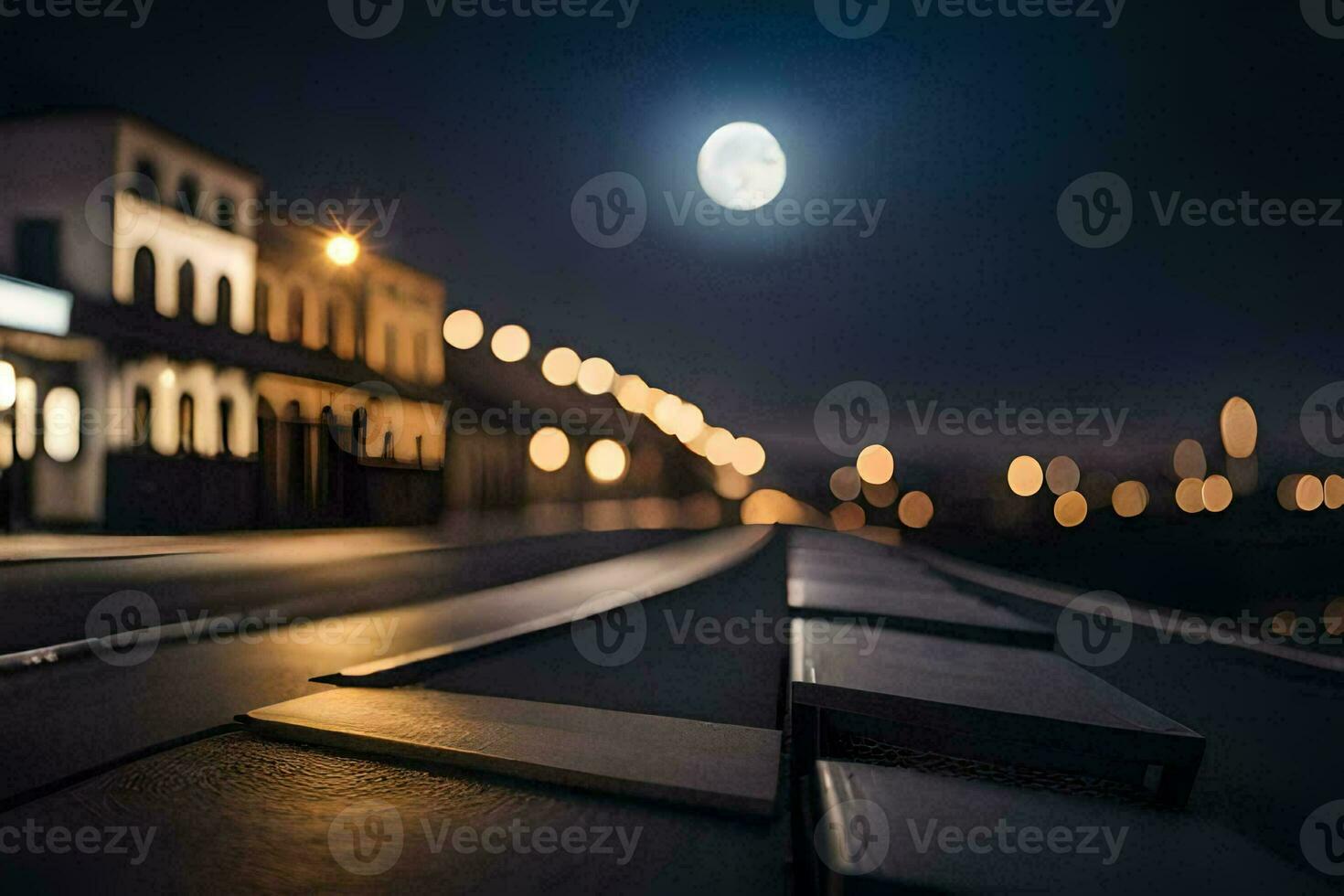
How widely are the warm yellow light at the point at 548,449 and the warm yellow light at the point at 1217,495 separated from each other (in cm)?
7164

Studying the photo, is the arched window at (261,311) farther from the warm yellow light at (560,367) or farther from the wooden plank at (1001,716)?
the wooden plank at (1001,716)

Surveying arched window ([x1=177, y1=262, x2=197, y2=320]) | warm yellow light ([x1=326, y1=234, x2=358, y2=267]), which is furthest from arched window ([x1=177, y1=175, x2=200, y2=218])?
warm yellow light ([x1=326, y1=234, x2=358, y2=267])

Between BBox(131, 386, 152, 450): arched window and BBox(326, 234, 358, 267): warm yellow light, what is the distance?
376 inches

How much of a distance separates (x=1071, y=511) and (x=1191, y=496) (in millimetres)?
12610

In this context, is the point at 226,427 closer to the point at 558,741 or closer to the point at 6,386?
the point at 6,386

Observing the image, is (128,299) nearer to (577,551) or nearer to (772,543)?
(577,551)

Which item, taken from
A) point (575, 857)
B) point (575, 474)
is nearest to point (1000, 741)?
point (575, 857)

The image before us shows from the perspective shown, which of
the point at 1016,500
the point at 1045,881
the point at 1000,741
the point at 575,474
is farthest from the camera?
the point at 1016,500

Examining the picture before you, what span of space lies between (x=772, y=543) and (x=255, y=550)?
9321 millimetres

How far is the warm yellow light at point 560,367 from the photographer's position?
1518 inches

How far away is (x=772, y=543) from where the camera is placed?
15.1m

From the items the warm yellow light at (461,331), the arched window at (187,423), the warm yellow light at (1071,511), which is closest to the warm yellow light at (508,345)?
the warm yellow light at (461,331)

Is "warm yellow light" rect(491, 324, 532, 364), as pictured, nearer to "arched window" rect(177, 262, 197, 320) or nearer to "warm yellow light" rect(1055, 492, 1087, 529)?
"arched window" rect(177, 262, 197, 320)

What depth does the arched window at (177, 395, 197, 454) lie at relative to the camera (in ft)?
48.9
